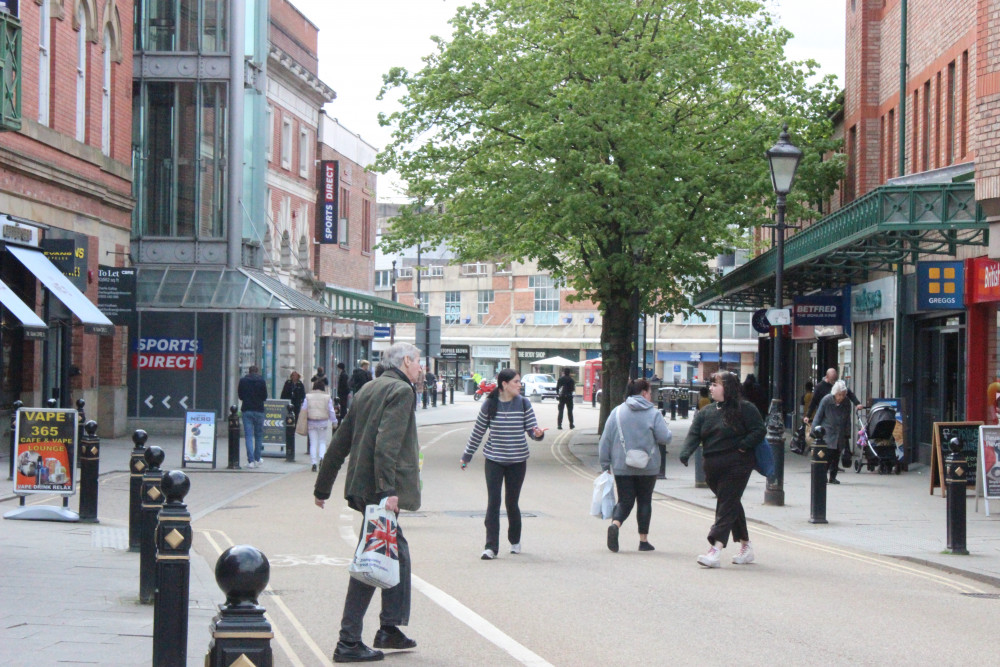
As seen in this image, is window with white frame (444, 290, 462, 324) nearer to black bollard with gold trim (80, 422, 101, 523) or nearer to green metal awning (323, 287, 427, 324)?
green metal awning (323, 287, 427, 324)

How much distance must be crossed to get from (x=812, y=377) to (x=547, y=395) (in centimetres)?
4125

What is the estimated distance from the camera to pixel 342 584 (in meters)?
10.2

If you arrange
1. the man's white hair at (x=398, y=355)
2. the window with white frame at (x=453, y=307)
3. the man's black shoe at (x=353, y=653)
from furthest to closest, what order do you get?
the window with white frame at (x=453, y=307) → the man's white hair at (x=398, y=355) → the man's black shoe at (x=353, y=653)

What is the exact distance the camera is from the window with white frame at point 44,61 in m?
23.4

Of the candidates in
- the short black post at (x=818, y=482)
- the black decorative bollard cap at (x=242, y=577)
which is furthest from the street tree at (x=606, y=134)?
the black decorative bollard cap at (x=242, y=577)

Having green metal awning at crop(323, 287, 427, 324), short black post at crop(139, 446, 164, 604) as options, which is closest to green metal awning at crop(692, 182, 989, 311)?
short black post at crop(139, 446, 164, 604)

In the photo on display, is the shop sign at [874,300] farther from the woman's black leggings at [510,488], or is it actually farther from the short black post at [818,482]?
the woman's black leggings at [510,488]

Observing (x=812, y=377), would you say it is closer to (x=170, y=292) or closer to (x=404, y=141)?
(x=404, y=141)

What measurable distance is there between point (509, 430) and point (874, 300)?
17.4 meters

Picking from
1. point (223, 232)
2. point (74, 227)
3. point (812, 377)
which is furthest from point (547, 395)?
point (74, 227)

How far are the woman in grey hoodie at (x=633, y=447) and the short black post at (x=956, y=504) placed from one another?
2.75 meters

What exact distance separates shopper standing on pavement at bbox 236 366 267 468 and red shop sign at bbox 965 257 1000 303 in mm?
12024

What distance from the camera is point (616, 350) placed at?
3097 centimetres

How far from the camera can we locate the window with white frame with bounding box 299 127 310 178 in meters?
43.5
